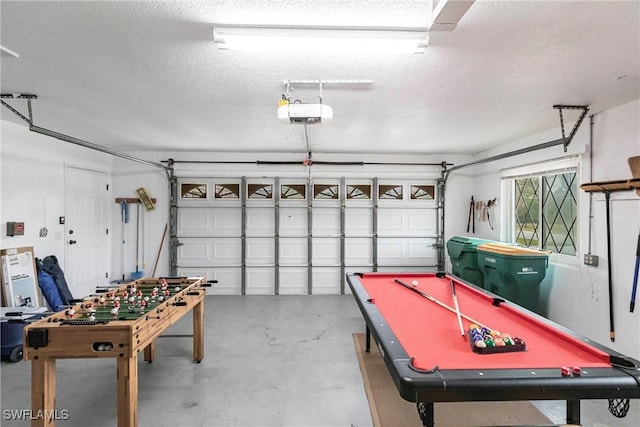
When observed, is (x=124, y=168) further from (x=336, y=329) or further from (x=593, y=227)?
(x=593, y=227)

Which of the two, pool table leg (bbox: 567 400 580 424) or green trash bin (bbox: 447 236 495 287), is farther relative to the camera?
green trash bin (bbox: 447 236 495 287)

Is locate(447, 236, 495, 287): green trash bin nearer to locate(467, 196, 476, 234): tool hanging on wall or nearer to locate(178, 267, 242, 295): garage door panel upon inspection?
locate(467, 196, 476, 234): tool hanging on wall

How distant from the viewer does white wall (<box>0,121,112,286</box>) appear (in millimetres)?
3758

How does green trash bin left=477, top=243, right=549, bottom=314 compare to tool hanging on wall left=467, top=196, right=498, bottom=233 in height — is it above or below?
below

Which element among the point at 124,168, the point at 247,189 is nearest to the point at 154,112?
the point at 247,189

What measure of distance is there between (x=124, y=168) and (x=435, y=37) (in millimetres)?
5855

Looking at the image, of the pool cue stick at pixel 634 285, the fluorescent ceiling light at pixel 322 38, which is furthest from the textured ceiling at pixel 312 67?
the pool cue stick at pixel 634 285

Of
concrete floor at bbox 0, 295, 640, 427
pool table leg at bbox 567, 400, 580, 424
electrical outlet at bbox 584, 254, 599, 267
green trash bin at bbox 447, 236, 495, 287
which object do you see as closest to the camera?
pool table leg at bbox 567, 400, 580, 424

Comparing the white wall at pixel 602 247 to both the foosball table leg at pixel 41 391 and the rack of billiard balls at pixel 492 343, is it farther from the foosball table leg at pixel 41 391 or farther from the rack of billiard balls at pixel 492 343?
the foosball table leg at pixel 41 391

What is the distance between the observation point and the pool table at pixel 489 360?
130 centimetres

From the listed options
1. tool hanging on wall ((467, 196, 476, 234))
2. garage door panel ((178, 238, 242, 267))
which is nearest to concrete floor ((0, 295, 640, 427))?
garage door panel ((178, 238, 242, 267))

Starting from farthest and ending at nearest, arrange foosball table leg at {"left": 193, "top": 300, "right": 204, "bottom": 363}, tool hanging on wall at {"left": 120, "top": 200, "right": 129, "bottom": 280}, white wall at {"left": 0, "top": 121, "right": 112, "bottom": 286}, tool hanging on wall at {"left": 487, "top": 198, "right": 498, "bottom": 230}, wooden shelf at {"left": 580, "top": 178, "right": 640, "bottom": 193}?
1. tool hanging on wall at {"left": 120, "top": 200, "right": 129, "bottom": 280}
2. tool hanging on wall at {"left": 487, "top": 198, "right": 498, "bottom": 230}
3. white wall at {"left": 0, "top": 121, "right": 112, "bottom": 286}
4. foosball table leg at {"left": 193, "top": 300, "right": 204, "bottom": 363}
5. wooden shelf at {"left": 580, "top": 178, "right": 640, "bottom": 193}

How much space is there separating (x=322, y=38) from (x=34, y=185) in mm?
4458

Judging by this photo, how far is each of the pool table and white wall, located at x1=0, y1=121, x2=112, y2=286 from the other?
4428 mm
